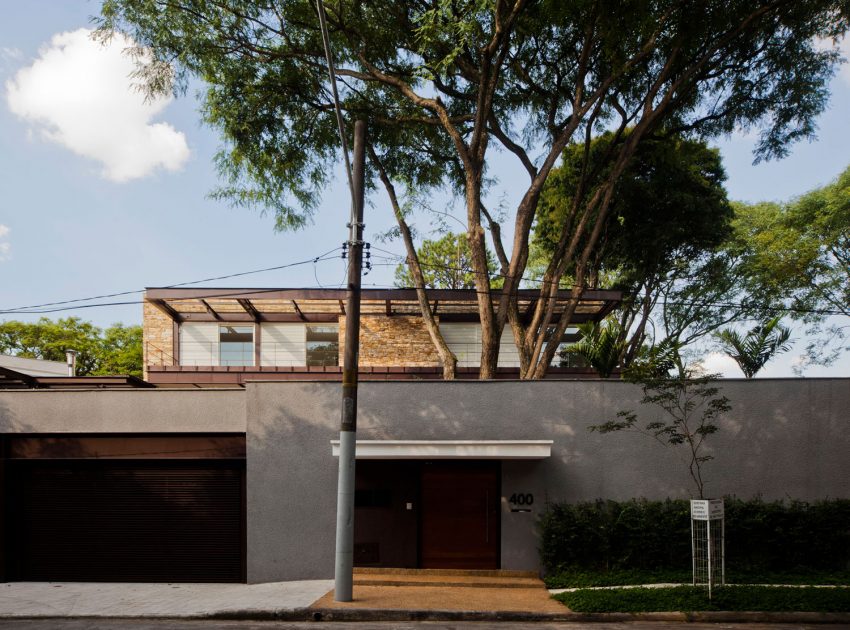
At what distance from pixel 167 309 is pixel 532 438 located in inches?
562

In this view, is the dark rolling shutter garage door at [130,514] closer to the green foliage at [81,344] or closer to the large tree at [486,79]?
the large tree at [486,79]

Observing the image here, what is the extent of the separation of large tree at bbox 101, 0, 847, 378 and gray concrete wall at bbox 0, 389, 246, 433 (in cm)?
545

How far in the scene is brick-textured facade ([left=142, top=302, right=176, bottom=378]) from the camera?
22.5m

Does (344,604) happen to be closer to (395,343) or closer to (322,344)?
(395,343)

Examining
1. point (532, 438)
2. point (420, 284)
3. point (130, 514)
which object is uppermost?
A: point (420, 284)

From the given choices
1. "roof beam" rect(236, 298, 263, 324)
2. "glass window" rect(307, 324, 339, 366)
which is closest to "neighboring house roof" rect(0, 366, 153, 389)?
"roof beam" rect(236, 298, 263, 324)

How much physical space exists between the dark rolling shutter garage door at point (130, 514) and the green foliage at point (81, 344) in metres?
29.5

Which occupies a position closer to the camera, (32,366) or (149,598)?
(149,598)

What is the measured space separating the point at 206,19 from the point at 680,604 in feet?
51.3

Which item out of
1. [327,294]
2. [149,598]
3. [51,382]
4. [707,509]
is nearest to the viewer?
[707,509]

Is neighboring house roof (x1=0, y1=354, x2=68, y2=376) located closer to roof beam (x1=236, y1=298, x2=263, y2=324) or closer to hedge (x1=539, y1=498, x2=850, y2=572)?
roof beam (x1=236, y1=298, x2=263, y2=324)

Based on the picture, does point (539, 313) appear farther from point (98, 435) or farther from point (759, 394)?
point (98, 435)

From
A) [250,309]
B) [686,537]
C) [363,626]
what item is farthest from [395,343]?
[363,626]

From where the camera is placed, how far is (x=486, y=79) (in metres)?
14.8
